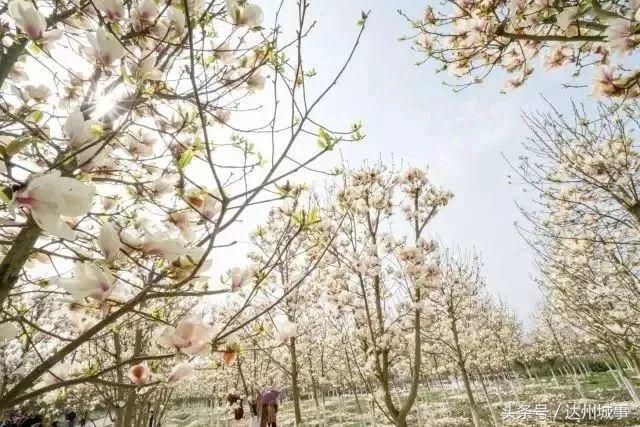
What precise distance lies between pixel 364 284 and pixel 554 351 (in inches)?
1399

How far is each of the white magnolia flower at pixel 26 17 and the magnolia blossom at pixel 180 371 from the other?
4.21 feet

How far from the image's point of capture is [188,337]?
114 cm

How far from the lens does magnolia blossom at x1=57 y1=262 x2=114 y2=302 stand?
37.3 inches

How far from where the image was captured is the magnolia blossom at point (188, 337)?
3.71 feet

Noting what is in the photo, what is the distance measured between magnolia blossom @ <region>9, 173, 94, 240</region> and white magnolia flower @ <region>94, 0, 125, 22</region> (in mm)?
942

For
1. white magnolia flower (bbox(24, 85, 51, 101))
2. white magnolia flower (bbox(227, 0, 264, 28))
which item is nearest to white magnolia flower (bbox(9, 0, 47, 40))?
white magnolia flower (bbox(227, 0, 264, 28))

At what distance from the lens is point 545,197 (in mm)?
5523

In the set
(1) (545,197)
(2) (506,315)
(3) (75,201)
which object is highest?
(2) (506,315)

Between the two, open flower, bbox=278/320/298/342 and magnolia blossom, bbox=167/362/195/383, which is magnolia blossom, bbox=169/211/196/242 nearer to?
magnolia blossom, bbox=167/362/195/383

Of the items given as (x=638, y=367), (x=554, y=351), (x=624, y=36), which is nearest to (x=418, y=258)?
(x=624, y=36)

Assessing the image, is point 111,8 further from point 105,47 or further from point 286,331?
point 286,331

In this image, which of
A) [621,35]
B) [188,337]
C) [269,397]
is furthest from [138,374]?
[269,397]

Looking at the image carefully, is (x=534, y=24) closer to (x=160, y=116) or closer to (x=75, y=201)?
(x=160, y=116)

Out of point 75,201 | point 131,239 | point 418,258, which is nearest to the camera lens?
point 75,201
